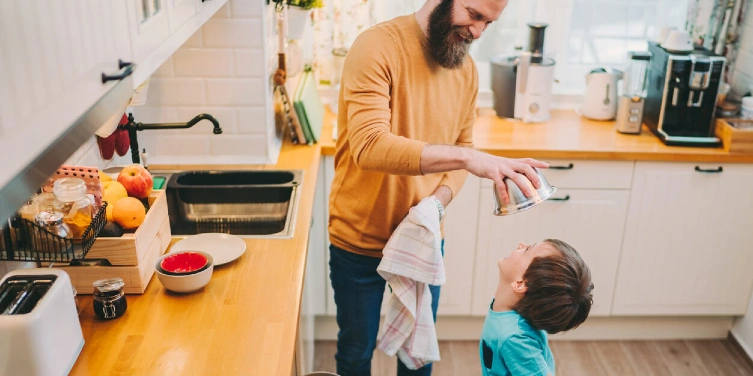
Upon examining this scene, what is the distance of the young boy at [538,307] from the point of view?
1.76 meters

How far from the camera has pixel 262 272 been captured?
1.79 meters

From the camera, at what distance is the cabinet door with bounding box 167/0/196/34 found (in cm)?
145

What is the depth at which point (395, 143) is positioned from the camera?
5.39ft

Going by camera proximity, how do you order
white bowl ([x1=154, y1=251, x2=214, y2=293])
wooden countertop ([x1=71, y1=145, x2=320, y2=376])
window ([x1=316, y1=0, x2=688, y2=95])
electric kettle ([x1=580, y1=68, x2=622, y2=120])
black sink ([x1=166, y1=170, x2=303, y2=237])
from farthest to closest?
1. window ([x1=316, y1=0, x2=688, y2=95])
2. electric kettle ([x1=580, y1=68, x2=622, y2=120])
3. black sink ([x1=166, y1=170, x2=303, y2=237])
4. white bowl ([x1=154, y1=251, x2=214, y2=293])
5. wooden countertop ([x1=71, y1=145, x2=320, y2=376])

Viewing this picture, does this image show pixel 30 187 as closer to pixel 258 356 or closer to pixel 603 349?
pixel 258 356

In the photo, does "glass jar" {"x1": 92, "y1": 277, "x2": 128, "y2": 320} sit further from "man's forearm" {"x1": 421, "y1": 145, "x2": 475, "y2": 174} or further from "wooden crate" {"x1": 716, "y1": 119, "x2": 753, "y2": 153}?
"wooden crate" {"x1": 716, "y1": 119, "x2": 753, "y2": 153}

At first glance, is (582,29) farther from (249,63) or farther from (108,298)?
(108,298)

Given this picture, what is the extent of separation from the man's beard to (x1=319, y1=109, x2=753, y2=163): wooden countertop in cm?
92

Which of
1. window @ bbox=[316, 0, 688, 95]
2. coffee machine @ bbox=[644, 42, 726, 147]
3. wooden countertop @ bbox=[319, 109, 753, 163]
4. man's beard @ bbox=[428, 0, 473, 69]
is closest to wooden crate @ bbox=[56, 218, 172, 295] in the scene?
man's beard @ bbox=[428, 0, 473, 69]

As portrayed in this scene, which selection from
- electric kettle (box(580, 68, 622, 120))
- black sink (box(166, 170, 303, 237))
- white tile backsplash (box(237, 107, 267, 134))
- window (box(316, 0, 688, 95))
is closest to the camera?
black sink (box(166, 170, 303, 237))

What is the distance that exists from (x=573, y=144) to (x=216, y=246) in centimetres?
162

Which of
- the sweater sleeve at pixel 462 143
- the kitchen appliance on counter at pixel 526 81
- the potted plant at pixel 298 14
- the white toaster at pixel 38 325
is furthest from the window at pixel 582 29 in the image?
the white toaster at pixel 38 325

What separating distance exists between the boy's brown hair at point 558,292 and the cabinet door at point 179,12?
106 cm

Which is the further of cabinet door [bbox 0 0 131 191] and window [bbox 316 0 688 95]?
window [bbox 316 0 688 95]
